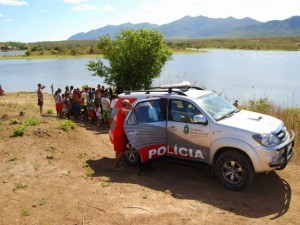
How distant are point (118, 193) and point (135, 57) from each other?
11275mm

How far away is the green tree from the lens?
58.1 feet

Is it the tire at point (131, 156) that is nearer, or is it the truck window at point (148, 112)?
the truck window at point (148, 112)

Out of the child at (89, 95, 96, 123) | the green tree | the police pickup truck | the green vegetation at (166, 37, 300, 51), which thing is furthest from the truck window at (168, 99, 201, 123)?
the green vegetation at (166, 37, 300, 51)

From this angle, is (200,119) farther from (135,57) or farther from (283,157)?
(135,57)

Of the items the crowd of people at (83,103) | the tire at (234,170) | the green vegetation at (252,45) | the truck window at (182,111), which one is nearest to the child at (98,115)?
the crowd of people at (83,103)

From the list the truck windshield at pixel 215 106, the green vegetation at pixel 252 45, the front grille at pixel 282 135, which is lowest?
the front grille at pixel 282 135

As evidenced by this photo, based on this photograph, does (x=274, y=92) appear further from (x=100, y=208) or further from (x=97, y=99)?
(x=100, y=208)

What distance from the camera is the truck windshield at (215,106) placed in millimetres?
7875

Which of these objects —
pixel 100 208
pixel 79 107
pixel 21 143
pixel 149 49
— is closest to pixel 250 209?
pixel 100 208

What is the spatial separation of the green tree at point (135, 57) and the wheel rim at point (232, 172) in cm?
1108

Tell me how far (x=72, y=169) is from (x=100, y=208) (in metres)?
2.61

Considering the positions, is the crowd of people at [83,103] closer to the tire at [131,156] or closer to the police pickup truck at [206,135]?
the tire at [131,156]

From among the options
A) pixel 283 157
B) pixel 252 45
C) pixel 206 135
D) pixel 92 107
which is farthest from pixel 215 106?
pixel 252 45

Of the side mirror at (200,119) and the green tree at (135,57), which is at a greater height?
the green tree at (135,57)
